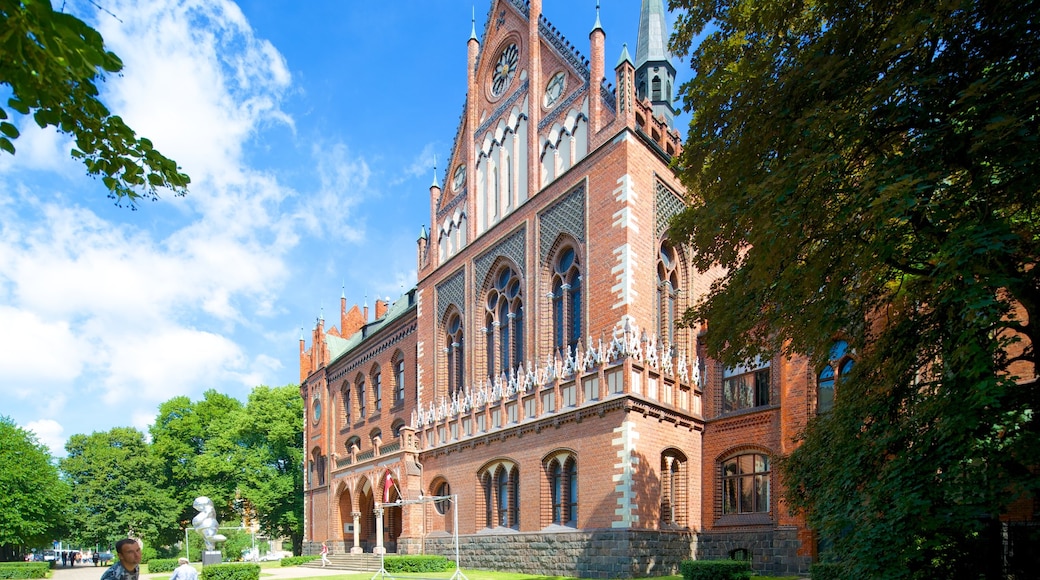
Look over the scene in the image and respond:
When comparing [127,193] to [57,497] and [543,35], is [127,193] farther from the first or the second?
[57,497]

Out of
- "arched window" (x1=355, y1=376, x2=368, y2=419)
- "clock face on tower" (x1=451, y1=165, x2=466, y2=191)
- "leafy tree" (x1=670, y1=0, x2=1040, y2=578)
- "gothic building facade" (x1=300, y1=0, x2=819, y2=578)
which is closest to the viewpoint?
"leafy tree" (x1=670, y1=0, x2=1040, y2=578)

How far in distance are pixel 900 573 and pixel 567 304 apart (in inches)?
617

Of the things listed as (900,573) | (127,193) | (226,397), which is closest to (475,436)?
(900,573)

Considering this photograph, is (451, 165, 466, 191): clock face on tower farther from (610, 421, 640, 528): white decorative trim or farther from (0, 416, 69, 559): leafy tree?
(0, 416, 69, 559): leafy tree

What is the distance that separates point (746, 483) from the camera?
20.7m

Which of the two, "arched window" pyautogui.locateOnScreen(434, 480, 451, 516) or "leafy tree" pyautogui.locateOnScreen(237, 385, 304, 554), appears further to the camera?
"leafy tree" pyautogui.locateOnScreen(237, 385, 304, 554)

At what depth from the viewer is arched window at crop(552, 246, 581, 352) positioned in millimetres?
22516

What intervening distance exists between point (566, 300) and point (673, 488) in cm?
652

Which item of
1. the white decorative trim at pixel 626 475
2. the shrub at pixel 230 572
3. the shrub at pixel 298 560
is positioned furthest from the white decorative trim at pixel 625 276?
the shrub at pixel 298 560

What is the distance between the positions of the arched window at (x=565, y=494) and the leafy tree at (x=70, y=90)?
57.9ft

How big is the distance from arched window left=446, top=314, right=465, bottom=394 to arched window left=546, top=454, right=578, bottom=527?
731cm

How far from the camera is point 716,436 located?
2169 centimetres

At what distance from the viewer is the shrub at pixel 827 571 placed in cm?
901

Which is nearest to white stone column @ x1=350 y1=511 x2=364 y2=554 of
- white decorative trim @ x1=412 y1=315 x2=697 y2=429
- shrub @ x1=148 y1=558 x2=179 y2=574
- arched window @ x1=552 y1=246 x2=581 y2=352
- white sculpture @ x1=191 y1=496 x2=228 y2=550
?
shrub @ x1=148 y1=558 x2=179 y2=574
